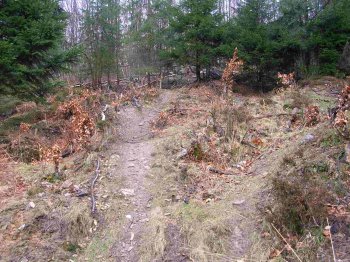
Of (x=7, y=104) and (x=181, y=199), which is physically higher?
(x=7, y=104)

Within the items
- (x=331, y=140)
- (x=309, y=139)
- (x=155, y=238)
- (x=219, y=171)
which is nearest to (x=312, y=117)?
(x=309, y=139)

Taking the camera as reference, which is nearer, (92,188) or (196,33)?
(92,188)

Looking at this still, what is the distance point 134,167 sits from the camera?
6492 mm

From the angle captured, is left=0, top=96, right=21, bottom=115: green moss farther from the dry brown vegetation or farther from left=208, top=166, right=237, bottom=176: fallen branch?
left=208, top=166, right=237, bottom=176: fallen branch

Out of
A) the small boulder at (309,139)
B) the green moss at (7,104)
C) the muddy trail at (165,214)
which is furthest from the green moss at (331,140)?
the green moss at (7,104)

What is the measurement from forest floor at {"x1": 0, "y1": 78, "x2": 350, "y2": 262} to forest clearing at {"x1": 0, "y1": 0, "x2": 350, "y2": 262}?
0.02 m

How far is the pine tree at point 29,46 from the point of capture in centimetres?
904

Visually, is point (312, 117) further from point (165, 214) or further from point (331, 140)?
point (165, 214)

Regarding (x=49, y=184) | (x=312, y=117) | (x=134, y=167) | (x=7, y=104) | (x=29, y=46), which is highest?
(x=29, y=46)

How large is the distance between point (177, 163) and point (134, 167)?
0.82 m

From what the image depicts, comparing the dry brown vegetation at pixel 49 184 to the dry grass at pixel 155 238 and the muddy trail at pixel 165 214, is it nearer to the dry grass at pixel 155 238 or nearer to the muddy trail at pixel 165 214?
the muddy trail at pixel 165 214

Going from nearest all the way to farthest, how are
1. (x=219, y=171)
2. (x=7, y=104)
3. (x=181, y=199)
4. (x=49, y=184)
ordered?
(x=181, y=199), (x=49, y=184), (x=219, y=171), (x=7, y=104)

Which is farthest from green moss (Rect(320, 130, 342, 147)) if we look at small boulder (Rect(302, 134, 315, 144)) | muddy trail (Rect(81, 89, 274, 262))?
muddy trail (Rect(81, 89, 274, 262))

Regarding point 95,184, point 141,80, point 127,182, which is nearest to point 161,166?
point 127,182
